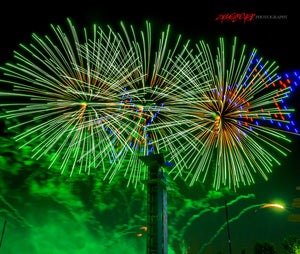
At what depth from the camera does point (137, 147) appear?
1120 cm

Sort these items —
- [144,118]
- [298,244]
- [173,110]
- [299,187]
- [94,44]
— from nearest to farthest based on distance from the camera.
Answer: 1. [94,44]
2. [173,110]
3. [144,118]
4. [298,244]
5. [299,187]

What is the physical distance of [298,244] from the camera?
2769cm

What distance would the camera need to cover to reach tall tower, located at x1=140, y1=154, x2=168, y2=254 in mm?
9352

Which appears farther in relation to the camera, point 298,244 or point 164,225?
point 298,244

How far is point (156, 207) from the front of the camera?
9.80m

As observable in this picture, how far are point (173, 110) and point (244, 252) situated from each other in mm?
25429

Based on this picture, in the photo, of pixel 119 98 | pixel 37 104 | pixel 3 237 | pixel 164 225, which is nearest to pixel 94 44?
pixel 119 98

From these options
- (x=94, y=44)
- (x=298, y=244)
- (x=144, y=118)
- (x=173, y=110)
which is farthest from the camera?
(x=298, y=244)

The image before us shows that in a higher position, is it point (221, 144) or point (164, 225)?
point (221, 144)

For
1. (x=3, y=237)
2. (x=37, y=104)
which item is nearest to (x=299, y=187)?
(x=37, y=104)

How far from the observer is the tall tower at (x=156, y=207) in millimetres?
9352

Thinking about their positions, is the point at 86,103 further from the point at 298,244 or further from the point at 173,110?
the point at 298,244

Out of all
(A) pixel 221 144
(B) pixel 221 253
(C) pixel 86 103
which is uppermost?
(C) pixel 86 103

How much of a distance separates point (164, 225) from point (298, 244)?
84.2ft
